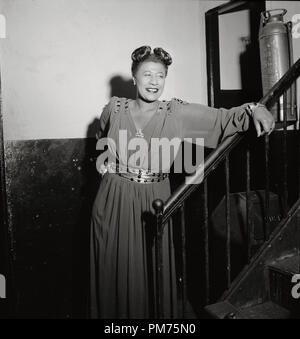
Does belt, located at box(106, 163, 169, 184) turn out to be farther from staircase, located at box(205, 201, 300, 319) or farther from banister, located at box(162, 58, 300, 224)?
staircase, located at box(205, 201, 300, 319)

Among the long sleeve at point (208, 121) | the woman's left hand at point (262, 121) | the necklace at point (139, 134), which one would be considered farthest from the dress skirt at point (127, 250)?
the woman's left hand at point (262, 121)

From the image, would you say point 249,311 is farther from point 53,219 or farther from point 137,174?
point 53,219

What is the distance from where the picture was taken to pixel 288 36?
120 inches

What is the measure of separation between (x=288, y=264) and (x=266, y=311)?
1.08 ft

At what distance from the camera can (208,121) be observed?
7.62ft

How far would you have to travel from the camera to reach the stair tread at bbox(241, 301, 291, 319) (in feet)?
7.07

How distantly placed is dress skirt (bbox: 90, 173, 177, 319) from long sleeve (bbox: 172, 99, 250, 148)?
424 millimetres

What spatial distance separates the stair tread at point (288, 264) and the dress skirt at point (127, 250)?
0.70 meters

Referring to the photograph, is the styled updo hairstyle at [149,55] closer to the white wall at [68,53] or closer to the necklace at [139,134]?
the necklace at [139,134]

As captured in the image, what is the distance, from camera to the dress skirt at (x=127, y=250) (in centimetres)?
241

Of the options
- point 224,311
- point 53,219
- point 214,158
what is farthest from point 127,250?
point 53,219

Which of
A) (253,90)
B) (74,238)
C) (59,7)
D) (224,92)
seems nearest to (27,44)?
(59,7)

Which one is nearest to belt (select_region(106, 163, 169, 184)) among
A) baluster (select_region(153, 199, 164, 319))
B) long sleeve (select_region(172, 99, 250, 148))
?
long sleeve (select_region(172, 99, 250, 148))
